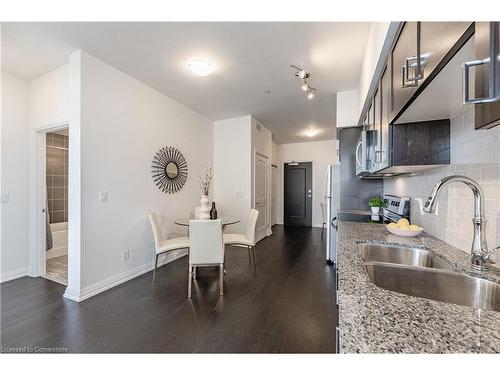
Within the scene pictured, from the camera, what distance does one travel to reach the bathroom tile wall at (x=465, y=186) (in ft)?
3.41

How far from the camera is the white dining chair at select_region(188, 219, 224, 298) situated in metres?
2.48

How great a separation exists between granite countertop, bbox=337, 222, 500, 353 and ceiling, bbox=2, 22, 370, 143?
7.08ft

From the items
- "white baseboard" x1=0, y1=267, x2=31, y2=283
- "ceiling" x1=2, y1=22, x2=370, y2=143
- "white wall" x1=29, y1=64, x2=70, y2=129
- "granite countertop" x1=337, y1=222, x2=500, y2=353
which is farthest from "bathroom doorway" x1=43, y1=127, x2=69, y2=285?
"granite countertop" x1=337, y1=222, x2=500, y2=353

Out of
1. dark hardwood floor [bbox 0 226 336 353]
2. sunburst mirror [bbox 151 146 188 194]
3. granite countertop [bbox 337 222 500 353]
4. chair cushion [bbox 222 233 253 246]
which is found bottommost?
dark hardwood floor [bbox 0 226 336 353]

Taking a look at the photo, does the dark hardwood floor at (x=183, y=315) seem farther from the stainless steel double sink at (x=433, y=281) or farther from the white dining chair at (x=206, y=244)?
the stainless steel double sink at (x=433, y=281)

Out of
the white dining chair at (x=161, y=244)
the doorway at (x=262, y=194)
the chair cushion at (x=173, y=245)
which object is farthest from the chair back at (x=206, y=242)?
the doorway at (x=262, y=194)

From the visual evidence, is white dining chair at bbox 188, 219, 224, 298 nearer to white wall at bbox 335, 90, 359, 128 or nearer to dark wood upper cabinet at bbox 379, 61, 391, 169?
dark wood upper cabinet at bbox 379, 61, 391, 169

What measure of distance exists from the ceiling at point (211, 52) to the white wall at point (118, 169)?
242 millimetres

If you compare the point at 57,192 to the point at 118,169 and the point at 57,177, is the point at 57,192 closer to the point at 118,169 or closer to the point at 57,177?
the point at 57,177

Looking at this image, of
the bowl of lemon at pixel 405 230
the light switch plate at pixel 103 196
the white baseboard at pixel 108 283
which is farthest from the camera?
the light switch plate at pixel 103 196

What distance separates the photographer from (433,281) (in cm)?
106

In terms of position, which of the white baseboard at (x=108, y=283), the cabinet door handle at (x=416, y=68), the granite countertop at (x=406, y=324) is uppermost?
the cabinet door handle at (x=416, y=68)

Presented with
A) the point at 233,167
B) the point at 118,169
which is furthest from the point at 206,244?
the point at 233,167
